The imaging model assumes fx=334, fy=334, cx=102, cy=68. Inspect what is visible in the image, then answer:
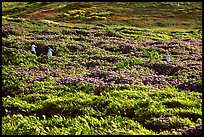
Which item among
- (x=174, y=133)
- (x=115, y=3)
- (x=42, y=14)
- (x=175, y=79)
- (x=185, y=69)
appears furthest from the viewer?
(x=115, y=3)

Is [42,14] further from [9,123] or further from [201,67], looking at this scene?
[9,123]

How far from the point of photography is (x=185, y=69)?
1748 cm

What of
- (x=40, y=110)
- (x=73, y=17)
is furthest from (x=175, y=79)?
(x=73, y=17)

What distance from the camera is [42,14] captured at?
76.1 metres

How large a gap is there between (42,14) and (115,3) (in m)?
19.4

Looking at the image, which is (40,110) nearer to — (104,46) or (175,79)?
(175,79)

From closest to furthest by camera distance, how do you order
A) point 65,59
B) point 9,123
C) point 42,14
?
point 9,123, point 65,59, point 42,14

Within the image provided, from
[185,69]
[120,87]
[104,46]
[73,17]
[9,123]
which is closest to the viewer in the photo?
[9,123]

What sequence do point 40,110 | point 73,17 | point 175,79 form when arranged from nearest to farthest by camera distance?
1. point 40,110
2. point 175,79
3. point 73,17

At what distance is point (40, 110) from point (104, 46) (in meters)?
14.1

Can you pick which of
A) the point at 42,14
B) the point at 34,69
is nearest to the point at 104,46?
the point at 34,69

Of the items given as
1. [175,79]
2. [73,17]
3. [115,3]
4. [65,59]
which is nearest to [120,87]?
[175,79]

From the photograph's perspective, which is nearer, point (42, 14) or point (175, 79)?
point (175, 79)

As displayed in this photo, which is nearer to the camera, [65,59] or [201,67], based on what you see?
[201,67]
